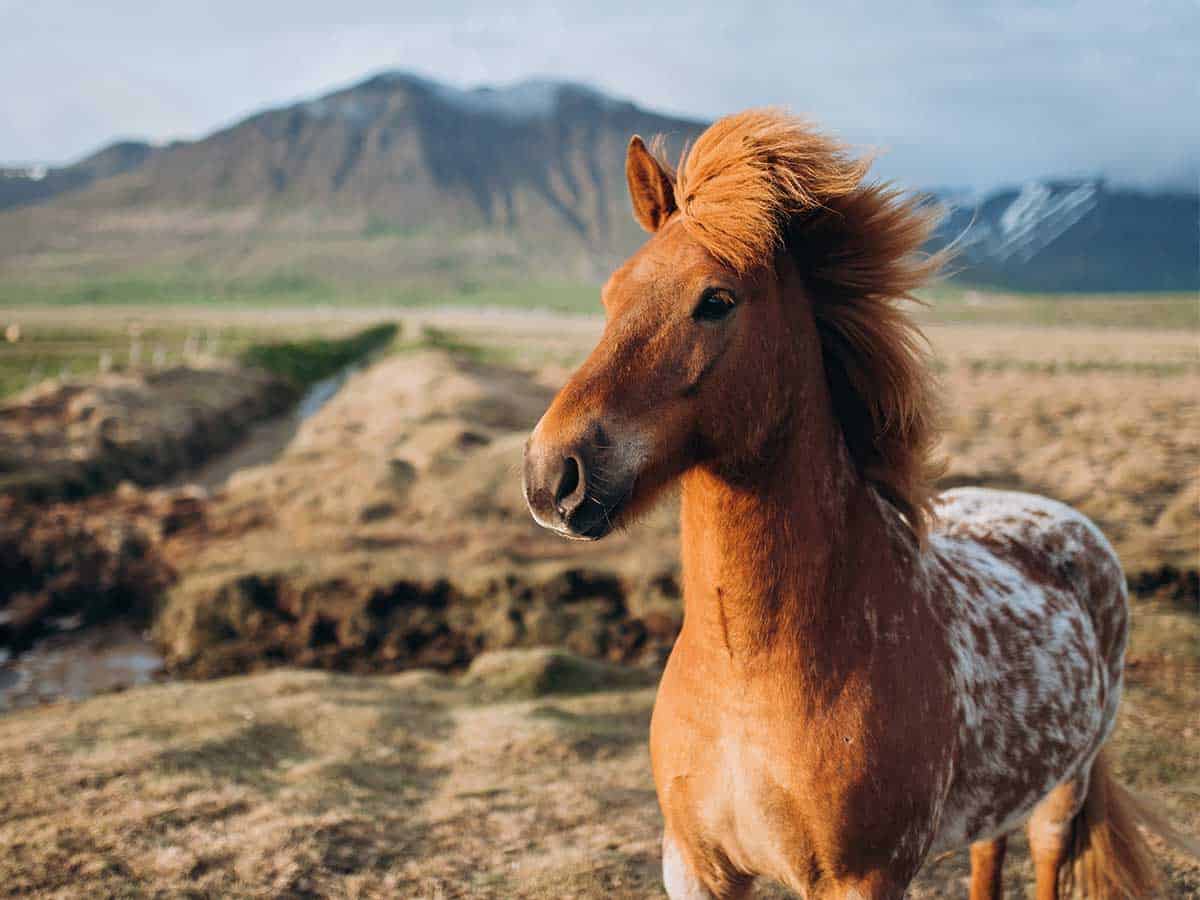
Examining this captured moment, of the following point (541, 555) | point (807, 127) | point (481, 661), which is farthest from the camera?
point (541, 555)

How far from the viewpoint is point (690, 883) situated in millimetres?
2865

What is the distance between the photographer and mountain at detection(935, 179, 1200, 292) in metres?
5.24

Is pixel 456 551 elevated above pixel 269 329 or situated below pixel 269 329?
below

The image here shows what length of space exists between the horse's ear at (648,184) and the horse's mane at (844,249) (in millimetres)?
78

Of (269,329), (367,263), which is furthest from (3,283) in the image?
(269,329)

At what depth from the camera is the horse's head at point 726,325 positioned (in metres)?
2.21

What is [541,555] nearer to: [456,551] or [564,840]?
[456,551]

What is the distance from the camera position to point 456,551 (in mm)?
10484

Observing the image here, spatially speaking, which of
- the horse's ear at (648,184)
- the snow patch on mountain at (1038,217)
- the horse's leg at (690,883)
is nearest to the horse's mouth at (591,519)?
the horse's ear at (648,184)

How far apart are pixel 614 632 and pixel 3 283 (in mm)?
152016

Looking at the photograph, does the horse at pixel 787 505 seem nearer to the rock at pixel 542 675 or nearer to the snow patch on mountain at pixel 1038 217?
the snow patch on mountain at pixel 1038 217

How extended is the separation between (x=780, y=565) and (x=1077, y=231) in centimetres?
1861

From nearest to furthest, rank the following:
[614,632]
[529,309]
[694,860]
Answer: [694,860]
[614,632]
[529,309]

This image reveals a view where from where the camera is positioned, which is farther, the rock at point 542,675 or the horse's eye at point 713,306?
the rock at point 542,675
